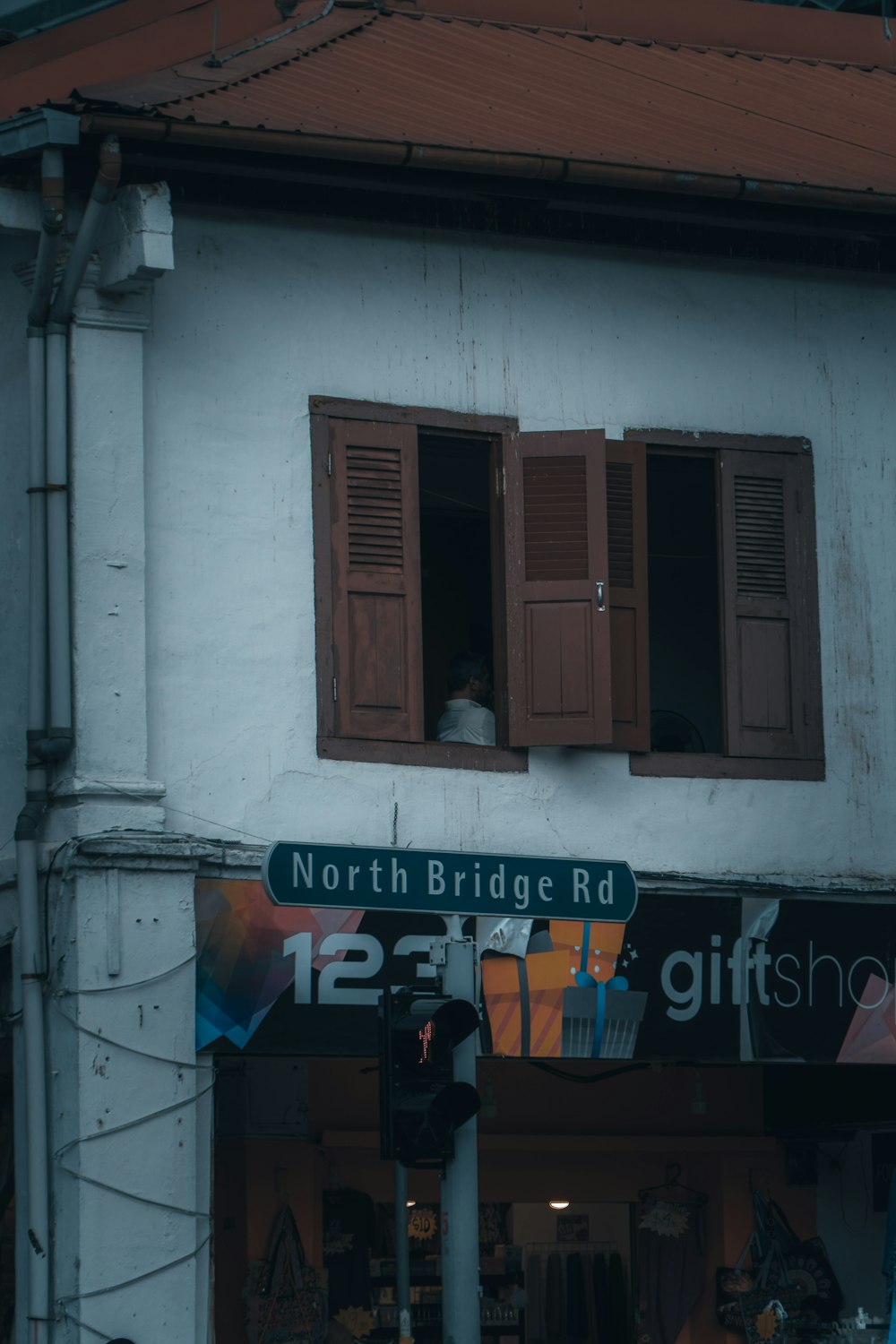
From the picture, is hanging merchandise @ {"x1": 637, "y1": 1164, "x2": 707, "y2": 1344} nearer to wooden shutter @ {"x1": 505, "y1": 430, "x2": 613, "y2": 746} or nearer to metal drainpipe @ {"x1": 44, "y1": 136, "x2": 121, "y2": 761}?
wooden shutter @ {"x1": 505, "y1": 430, "x2": 613, "y2": 746}

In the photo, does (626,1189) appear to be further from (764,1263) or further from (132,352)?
(132,352)

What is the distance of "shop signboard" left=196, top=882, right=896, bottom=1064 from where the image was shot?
1095cm

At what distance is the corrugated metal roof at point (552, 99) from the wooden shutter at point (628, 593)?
5.04 feet

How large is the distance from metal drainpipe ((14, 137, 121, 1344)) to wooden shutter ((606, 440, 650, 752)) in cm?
289

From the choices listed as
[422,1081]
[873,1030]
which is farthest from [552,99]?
[422,1081]

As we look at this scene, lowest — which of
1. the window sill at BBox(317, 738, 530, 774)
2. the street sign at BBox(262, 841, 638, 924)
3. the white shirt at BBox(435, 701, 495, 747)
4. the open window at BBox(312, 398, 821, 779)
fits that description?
the street sign at BBox(262, 841, 638, 924)

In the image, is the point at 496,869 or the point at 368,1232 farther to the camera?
the point at 368,1232

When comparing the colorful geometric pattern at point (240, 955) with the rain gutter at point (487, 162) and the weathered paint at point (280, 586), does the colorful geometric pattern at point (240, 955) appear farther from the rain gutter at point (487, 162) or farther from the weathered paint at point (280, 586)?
the rain gutter at point (487, 162)

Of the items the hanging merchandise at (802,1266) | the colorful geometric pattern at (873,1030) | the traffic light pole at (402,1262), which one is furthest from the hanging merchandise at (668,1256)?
the traffic light pole at (402,1262)

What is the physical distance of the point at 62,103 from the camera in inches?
424

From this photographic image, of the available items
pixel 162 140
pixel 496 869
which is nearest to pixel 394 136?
pixel 162 140

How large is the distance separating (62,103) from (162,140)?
1.59 ft

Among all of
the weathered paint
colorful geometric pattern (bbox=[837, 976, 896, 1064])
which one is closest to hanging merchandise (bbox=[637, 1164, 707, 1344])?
colorful geometric pattern (bbox=[837, 976, 896, 1064])

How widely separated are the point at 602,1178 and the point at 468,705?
321cm
